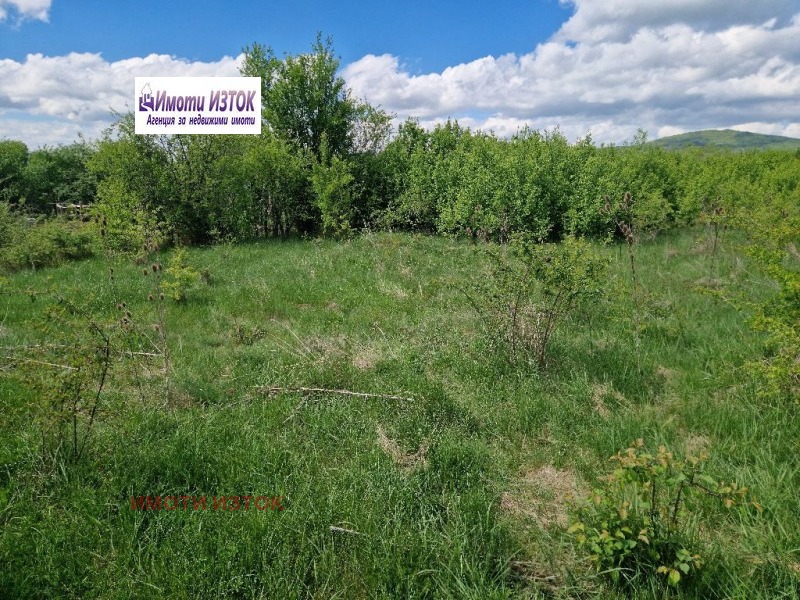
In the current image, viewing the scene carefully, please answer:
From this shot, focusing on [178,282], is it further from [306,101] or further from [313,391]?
[306,101]

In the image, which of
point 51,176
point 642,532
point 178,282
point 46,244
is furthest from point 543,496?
point 51,176

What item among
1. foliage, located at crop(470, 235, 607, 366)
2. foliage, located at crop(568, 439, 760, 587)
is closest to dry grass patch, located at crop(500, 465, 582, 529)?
foliage, located at crop(568, 439, 760, 587)

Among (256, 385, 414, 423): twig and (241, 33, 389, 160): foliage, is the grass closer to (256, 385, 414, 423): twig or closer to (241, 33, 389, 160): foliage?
(256, 385, 414, 423): twig

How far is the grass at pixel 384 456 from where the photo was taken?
7.92 ft

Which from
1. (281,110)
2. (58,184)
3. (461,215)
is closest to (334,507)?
(461,215)

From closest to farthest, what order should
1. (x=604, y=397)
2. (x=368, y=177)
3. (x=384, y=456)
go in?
(x=384, y=456) → (x=604, y=397) → (x=368, y=177)

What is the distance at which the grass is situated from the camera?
7.92ft

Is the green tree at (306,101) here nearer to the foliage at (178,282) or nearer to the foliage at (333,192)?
the foliage at (333,192)

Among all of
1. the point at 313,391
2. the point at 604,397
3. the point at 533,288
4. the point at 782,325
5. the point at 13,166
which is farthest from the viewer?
the point at 13,166

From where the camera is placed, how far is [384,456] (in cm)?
337

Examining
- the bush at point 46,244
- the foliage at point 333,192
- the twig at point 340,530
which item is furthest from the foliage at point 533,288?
the bush at point 46,244

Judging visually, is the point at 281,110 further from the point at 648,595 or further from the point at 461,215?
the point at 648,595

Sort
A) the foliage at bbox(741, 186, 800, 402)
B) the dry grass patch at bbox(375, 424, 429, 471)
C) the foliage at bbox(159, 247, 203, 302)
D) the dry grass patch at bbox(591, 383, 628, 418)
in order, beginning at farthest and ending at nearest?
the foliage at bbox(159, 247, 203, 302)
the dry grass patch at bbox(591, 383, 628, 418)
the foliage at bbox(741, 186, 800, 402)
the dry grass patch at bbox(375, 424, 429, 471)

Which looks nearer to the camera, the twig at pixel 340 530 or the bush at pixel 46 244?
the twig at pixel 340 530
